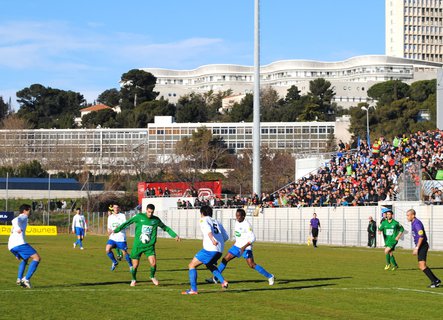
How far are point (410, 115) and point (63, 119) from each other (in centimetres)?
9071

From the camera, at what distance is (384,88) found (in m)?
193

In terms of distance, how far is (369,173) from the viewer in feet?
179

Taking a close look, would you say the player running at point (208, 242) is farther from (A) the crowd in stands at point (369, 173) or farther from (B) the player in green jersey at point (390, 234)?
(A) the crowd in stands at point (369, 173)

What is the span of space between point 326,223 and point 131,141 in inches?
4538

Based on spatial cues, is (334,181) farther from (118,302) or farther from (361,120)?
(361,120)

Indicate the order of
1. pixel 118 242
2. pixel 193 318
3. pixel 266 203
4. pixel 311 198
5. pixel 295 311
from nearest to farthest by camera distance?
pixel 193 318
pixel 295 311
pixel 118 242
pixel 311 198
pixel 266 203

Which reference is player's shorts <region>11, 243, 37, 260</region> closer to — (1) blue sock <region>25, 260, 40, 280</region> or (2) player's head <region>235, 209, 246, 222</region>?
(1) blue sock <region>25, 260, 40, 280</region>

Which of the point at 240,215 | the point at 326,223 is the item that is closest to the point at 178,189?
the point at 326,223

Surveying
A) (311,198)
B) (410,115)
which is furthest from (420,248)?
(410,115)

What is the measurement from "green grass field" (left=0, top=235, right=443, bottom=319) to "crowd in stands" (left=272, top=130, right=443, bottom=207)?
1903 cm

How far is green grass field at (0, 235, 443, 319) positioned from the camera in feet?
54.9

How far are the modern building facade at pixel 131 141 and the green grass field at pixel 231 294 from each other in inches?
4538

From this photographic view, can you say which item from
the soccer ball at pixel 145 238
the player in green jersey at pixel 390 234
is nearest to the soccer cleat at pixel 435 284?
the player in green jersey at pixel 390 234

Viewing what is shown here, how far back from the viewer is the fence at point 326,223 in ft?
143
